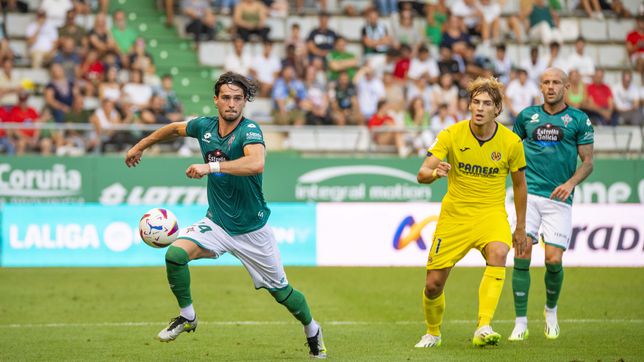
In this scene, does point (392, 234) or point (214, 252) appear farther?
point (392, 234)

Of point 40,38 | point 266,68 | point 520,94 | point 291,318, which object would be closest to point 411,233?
point 291,318

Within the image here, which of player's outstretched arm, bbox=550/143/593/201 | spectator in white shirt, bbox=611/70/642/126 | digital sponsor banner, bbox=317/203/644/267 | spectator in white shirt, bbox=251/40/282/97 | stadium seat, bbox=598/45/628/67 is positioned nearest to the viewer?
player's outstretched arm, bbox=550/143/593/201

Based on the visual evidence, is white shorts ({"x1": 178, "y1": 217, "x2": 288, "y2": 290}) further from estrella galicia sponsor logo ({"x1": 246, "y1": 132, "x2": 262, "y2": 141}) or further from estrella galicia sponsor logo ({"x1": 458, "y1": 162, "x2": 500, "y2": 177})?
estrella galicia sponsor logo ({"x1": 458, "y1": 162, "x2": 500, "y2": 177})

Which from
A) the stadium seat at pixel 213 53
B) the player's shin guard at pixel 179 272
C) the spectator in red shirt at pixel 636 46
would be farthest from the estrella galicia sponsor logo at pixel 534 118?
the spectator in red shirt at pixel 636 46

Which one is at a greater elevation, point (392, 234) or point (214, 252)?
point (214, 252)

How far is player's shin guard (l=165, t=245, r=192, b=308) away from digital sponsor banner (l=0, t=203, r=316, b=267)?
917cm

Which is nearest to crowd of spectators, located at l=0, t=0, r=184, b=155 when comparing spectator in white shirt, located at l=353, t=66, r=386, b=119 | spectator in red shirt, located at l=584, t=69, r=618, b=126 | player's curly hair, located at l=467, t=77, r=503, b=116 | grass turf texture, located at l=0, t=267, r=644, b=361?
grass turf texture, located at l=0, t=267, r=644, b=361

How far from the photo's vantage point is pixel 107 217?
58.9ft

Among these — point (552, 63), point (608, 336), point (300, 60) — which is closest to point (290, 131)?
point (300, 60)

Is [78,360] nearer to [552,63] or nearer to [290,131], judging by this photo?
[290,131]

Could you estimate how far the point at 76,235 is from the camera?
58.6ft

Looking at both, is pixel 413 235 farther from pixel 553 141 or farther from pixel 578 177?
pixel 578 177

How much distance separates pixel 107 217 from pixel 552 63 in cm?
1162

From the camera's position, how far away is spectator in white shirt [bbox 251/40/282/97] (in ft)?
74.3
